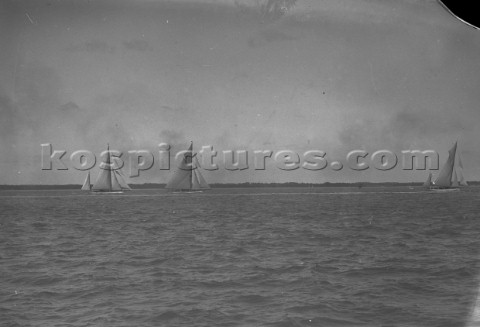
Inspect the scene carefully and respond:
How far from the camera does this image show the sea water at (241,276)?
588 cm

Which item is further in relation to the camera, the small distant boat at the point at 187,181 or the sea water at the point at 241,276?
the small distant boat at the point at 187,181

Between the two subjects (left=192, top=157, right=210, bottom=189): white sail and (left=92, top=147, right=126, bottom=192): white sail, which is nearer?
(left=92, top=147, right=126, bottom=192): white sail

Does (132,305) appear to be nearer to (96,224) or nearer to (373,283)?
(373,283)

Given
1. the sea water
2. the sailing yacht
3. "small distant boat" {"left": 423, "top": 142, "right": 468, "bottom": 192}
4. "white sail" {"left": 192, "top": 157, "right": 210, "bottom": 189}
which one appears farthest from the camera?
"white sail" {"left": 192, "top": 157, "right": 210, "bottom": 189}

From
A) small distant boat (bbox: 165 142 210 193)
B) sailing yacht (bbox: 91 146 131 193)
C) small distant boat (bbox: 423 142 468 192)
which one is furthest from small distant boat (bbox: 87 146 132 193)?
small distant boat (bbox: 423 142 468 192)

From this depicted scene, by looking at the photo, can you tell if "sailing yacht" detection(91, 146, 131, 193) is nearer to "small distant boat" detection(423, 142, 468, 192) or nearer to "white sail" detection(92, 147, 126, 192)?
"white sail" detection(92, 147, 126, 192)

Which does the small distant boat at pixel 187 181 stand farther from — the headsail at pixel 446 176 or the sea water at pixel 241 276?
the sea water at pixel 241 276

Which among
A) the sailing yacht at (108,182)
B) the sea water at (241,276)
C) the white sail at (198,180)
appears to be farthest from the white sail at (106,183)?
the sea water at (241,276)

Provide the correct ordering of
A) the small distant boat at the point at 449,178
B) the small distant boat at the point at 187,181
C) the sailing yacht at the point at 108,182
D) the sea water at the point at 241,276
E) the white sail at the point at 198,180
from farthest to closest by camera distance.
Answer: the white sail at the point at 198,180 < the small distant boat at the point at 187,181 < the sailing yacht at the point at 108,182 < the small distant boat at the point at 449,178 < the sea water at the point at 241,276

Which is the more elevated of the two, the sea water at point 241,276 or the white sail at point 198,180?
the white sail at point 198,180

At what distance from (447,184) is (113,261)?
28490 mm

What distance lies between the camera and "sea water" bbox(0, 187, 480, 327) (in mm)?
5883

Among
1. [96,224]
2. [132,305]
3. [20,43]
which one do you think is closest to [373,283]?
[132,305]

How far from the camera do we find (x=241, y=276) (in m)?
8.24
